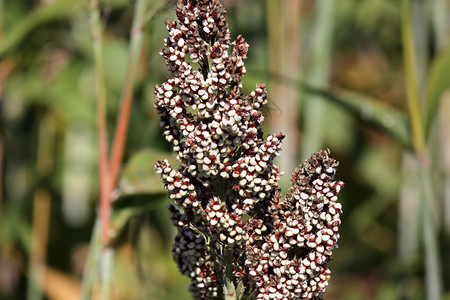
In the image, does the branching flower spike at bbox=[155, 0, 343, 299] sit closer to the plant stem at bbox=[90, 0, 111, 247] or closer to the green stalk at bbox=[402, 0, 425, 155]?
the plant stem at bbox=[90, 0, 111, 247]

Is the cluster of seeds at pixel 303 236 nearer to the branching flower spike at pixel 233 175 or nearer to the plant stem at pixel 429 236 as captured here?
the branching flower spike at pixel 233 175

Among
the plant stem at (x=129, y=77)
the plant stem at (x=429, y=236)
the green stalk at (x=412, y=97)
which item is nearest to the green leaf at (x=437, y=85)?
the green stalk at (x=412, y=97)

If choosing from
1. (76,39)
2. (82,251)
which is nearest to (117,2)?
(76,39)

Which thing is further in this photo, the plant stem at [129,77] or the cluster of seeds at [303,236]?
the plant stem at [129,77]

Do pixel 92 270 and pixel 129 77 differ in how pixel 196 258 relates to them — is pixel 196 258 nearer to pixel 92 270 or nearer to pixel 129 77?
pixel 92 270

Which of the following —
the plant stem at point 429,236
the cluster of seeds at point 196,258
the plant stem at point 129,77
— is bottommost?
the cluster of seeds at point 196,258

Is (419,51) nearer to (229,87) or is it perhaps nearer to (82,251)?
(229,87)
